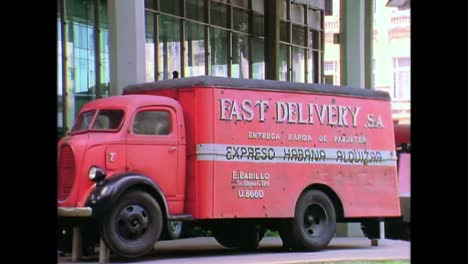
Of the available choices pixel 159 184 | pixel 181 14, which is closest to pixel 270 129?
pixel 159 184

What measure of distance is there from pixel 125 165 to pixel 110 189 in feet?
1.85

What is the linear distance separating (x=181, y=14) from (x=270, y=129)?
10.0m

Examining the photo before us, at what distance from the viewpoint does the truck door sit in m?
11.4

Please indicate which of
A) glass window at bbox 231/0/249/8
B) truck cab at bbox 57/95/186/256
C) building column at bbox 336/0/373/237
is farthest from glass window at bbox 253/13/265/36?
truck cab at bbox 57/95/186/256

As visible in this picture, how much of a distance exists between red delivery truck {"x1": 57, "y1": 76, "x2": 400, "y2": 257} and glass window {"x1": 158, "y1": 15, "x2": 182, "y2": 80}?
7.60m

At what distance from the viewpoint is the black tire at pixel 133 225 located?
430 inches

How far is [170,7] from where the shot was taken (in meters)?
21.5

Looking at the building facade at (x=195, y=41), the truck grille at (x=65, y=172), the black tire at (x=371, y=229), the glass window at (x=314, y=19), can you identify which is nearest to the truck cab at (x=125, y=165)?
the truck grille at (x=65, y=172)

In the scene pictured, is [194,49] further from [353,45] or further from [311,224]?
[311,224]

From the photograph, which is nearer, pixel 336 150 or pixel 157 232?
pixel 157 232

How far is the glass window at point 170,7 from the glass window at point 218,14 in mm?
1974
